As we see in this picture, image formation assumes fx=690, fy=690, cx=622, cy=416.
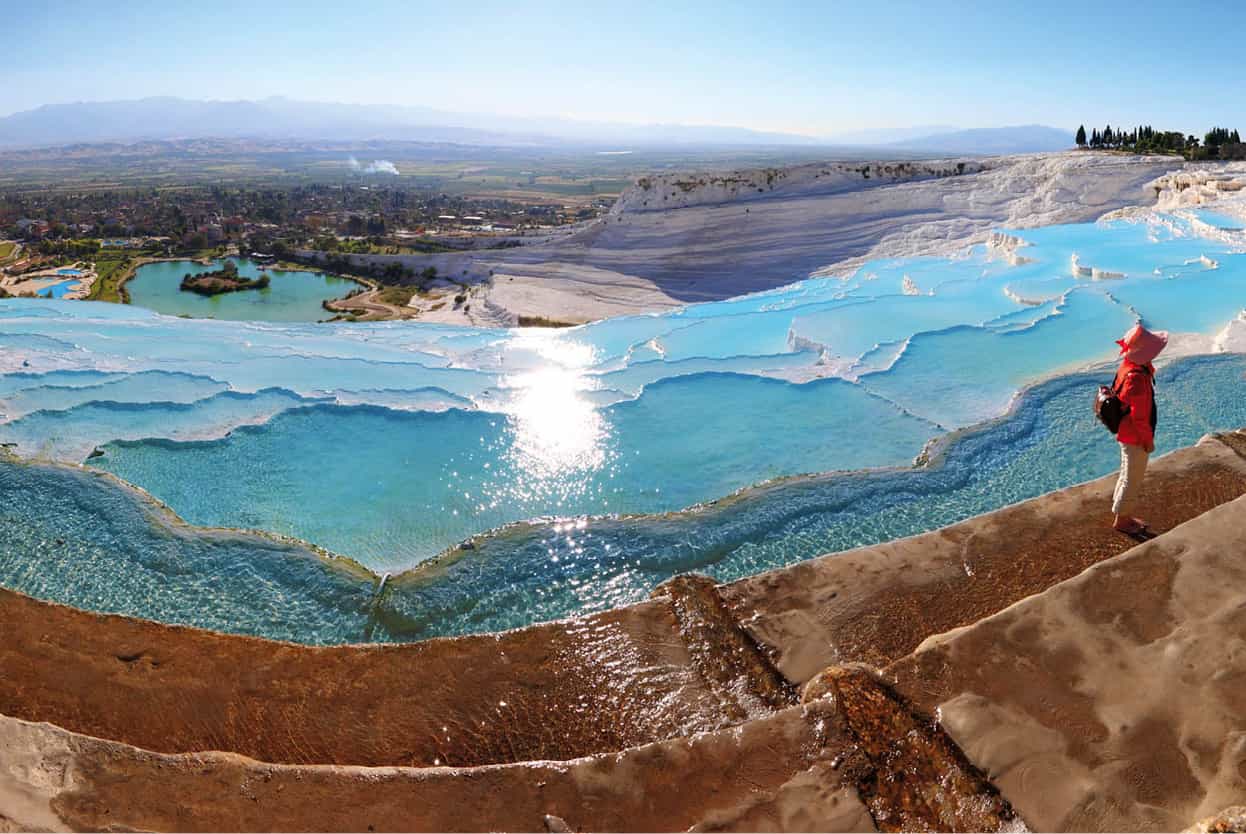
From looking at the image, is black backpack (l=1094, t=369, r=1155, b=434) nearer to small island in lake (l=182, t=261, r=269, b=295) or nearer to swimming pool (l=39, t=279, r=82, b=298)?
small island in lake (l=182, t=261, r=269, b=295)

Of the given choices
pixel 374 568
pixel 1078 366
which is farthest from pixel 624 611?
pixel 1078 366

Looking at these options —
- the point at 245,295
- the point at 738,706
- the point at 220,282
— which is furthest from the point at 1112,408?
the point at 220,282

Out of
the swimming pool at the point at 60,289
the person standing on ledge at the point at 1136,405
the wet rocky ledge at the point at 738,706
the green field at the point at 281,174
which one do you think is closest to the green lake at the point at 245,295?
the swimming pool at the point at 60,289

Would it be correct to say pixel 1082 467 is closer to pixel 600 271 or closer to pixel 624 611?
pixel 624 611

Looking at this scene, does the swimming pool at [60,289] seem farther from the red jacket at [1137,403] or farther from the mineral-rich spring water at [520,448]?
the red jacket at [1137,403]

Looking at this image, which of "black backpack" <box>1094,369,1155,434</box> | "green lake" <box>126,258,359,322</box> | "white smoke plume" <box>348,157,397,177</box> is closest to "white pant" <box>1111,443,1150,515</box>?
"black backpack" <box>1094,369,1155,434</box>
